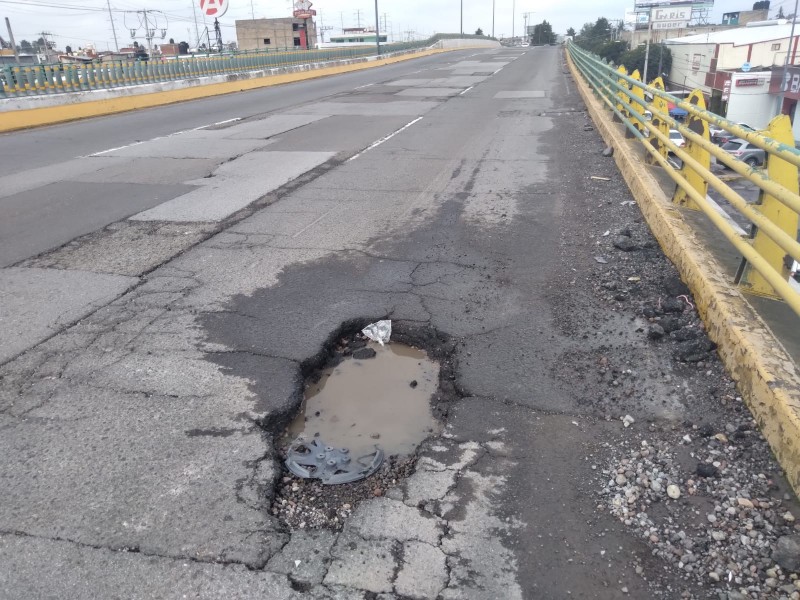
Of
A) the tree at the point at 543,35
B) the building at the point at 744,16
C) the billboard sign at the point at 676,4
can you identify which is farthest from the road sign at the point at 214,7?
the tree at the point at 543,35

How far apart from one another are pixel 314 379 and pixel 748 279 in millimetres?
2991

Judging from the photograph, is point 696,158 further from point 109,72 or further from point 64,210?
point 109,72

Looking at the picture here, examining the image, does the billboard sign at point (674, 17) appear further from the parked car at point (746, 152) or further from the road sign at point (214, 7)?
the road sign at point (214, 7)

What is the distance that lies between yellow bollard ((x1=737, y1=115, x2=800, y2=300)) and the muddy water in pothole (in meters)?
2.23

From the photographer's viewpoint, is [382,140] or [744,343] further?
[382,140]

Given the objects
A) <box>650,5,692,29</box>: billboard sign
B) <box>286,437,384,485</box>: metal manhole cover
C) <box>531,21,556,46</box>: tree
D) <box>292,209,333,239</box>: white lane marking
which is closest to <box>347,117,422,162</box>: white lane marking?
<box>292,209,333,239</box>: white lane marking

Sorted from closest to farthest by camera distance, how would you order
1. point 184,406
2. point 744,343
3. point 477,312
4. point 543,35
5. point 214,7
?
point 744,343, point 184,406, point 477,312, point 214,7, point 543,35

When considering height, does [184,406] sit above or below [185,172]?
below

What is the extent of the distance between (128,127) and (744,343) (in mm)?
16012

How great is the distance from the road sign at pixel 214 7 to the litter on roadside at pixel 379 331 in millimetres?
27781

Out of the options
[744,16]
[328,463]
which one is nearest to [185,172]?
[328,463]

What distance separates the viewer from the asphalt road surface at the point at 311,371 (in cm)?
267

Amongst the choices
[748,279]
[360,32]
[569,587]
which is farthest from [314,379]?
[360,32]

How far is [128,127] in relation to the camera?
16188 millimetres
